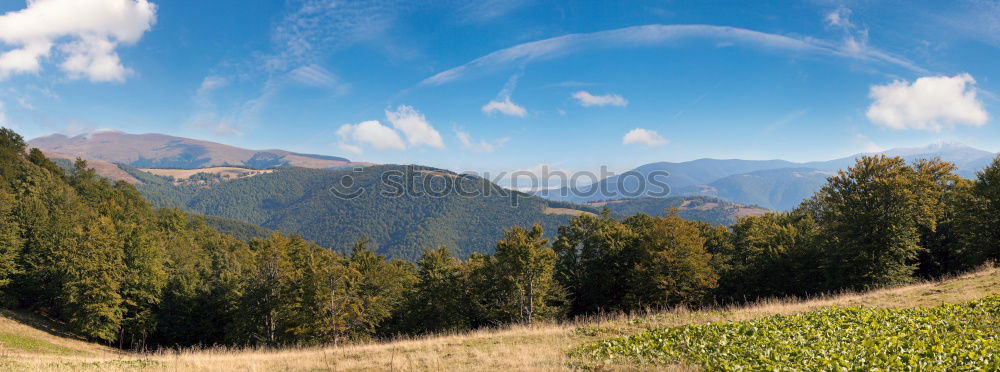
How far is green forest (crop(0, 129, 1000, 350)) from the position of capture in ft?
115

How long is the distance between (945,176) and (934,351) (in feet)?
170

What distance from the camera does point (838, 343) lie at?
30.5 ft

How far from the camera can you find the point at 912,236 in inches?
1351

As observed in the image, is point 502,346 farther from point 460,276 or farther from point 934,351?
point 460,276

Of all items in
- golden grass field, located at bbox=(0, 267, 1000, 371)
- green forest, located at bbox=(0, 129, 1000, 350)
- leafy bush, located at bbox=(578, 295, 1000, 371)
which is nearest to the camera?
leafy bush, located at bbox=(578, 295, 1000, 371)

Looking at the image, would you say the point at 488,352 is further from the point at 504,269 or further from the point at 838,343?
the point at 504,269

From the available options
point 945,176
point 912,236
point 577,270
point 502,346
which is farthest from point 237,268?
Answer: point 945,176

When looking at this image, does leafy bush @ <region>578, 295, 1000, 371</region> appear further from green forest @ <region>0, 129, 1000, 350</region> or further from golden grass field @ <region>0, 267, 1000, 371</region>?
green forest @ <region>0, 129, 1000, 350</region>

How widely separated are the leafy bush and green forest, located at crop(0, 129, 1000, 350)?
88.2 feet

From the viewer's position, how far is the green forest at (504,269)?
115ft

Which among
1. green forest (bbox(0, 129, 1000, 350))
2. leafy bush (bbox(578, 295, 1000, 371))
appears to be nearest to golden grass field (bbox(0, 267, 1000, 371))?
leafy bush (bbox(578, 295, 1000, 371))

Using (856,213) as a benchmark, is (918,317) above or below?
below

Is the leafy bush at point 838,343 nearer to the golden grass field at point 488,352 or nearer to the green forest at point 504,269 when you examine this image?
the golden grass field at point 488,352

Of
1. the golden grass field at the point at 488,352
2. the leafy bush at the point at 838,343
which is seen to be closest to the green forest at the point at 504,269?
the golden grass field at the point at 488,352
